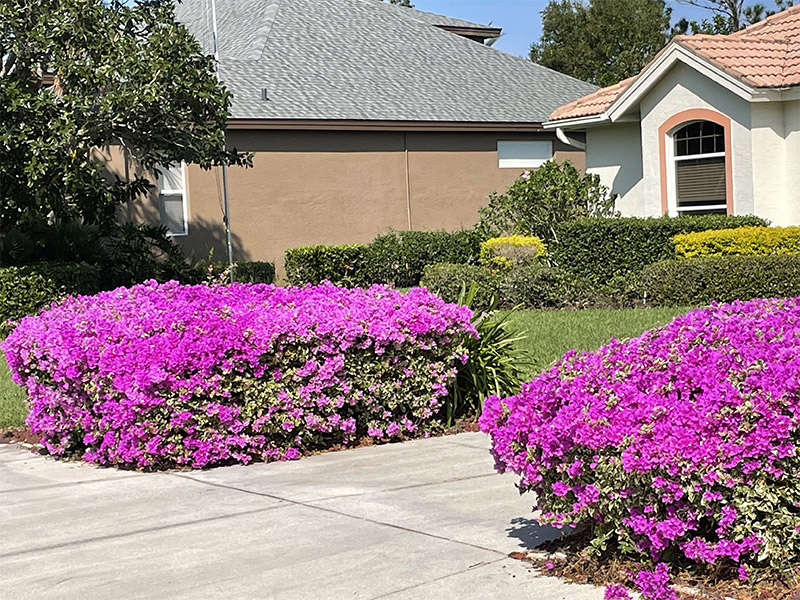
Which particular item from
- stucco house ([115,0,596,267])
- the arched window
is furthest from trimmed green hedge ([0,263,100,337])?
the arched window

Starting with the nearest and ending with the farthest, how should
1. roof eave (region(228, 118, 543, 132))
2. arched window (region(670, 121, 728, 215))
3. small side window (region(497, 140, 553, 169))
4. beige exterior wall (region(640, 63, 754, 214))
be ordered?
beige exterior wall (region(640, 63, 754, 214)) < arched window (region(670, 121, 728, 215)) < roof eave (region(228, 118, 543, 132)) < small side window (region(497, 140, 553, 169))

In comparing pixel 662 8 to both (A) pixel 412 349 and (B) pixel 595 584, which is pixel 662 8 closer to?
(A) pixel 412 349

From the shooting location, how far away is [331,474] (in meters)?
7.69

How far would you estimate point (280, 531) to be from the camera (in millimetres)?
6184

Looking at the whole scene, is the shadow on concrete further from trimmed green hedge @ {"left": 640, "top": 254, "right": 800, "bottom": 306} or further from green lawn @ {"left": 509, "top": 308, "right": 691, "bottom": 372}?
trimmed green hedge @ {"left": 640, "top": 254, "right": 800, "bottom": 306}

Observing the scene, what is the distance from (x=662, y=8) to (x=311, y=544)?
5379 cm

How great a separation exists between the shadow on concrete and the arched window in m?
13.2

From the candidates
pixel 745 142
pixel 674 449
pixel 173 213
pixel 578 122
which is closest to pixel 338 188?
pixel 173 213

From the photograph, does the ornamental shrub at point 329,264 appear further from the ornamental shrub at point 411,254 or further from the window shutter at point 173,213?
the window shutter at point 173,213

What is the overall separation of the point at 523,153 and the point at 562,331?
41.1 feet

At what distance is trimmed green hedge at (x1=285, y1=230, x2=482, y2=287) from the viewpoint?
2156 cm

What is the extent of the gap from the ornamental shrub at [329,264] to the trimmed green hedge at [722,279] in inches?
276

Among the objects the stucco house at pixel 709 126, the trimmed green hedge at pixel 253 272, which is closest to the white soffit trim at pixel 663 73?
the stucco house at pixel 709 126

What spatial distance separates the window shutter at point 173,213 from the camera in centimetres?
2211
